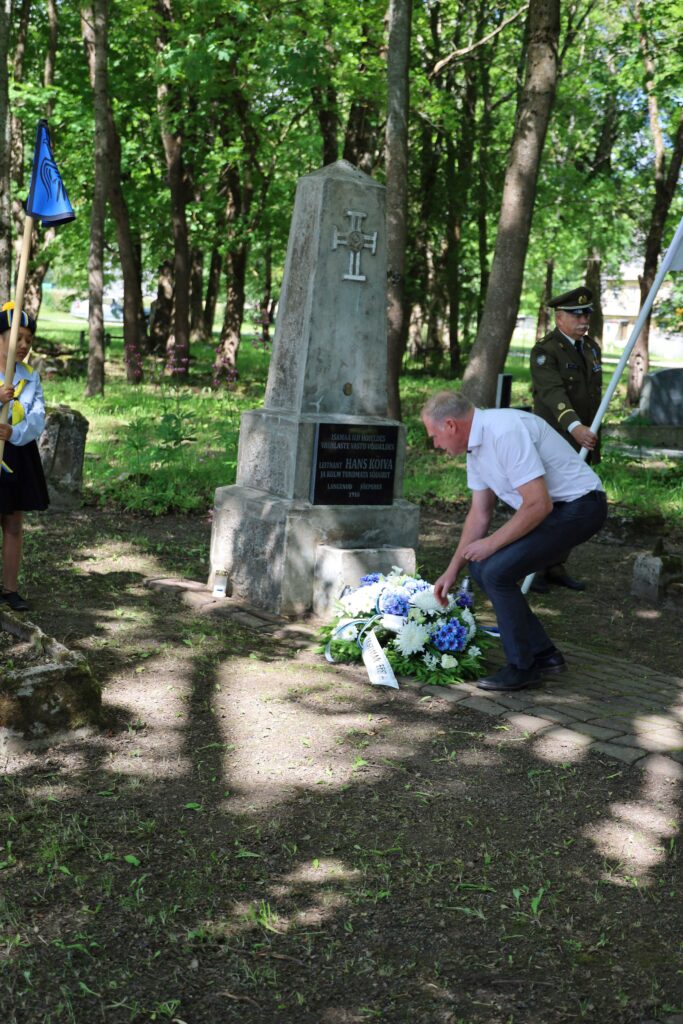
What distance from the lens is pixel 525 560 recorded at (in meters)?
5.48

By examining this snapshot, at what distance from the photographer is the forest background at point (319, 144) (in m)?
12.9

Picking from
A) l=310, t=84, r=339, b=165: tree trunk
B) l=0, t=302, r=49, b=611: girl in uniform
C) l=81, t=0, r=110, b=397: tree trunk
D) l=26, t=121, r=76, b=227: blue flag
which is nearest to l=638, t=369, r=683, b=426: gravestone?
l=310, t=84, r=339, b=165: tree trunk

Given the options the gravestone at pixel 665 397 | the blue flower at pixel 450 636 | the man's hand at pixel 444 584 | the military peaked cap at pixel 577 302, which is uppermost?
the military peaked cap at pixel 577 302

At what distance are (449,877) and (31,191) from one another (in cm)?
394

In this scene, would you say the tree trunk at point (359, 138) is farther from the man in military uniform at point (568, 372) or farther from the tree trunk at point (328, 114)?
the man in military uniform at point (568, 372)

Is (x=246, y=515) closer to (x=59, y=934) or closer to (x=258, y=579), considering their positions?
(x=258, y=579)

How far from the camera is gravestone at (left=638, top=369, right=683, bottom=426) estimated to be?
54.1 ft

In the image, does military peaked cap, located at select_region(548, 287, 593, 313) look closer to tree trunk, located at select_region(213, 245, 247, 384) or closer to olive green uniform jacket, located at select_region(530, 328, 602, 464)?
olive green uniform jacket, located at select_region(530, 328, 602, 464)

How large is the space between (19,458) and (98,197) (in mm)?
11174

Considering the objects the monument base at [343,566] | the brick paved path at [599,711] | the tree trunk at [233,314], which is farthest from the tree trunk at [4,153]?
the tree trunk at [233,314]

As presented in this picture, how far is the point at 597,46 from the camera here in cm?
2406

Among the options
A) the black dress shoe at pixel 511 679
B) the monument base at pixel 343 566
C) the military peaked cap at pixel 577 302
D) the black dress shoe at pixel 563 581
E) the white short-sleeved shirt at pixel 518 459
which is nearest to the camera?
the white short-sleeved shirt at pixel 518 459

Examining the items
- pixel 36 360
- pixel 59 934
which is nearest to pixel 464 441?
pixel 59 934

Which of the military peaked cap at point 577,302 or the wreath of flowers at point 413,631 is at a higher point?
the military peaked cap at point 577,302
